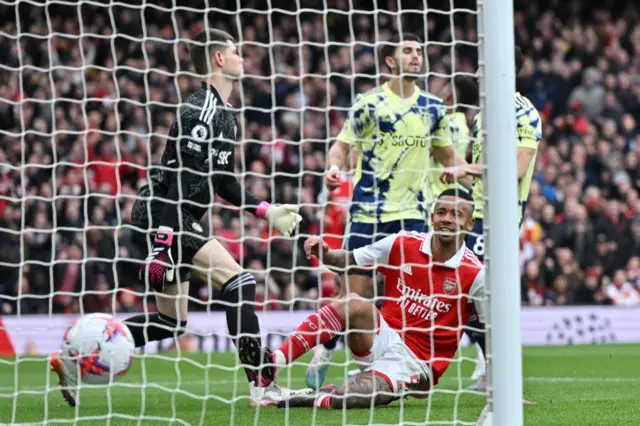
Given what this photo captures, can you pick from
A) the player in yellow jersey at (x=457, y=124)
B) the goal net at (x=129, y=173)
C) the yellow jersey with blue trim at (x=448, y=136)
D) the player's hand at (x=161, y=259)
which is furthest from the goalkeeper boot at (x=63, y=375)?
the goal net at (x=129, y=173)

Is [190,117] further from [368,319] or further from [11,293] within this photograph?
[11,293]

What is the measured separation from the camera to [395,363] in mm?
6277

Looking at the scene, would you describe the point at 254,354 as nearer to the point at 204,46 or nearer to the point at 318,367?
the point at 318,367

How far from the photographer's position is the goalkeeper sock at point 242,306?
6.53m

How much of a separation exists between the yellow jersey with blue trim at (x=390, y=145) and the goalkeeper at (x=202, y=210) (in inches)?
40.7

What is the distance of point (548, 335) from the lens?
14.6m

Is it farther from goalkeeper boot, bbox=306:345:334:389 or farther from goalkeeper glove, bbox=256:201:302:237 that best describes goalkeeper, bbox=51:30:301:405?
goalkeeper boot, bbox=306:345:334:389

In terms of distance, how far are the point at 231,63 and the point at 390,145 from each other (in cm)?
138

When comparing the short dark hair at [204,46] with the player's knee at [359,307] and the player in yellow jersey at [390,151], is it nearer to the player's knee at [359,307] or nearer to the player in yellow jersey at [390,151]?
the player in yellow jersey at [390,151]

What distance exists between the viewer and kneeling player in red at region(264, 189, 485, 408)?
623 centimetres

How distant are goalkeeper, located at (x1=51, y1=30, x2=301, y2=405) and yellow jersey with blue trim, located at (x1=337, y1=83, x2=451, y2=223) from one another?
1034 millimetres

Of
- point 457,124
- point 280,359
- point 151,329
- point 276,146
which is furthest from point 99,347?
point 276,146

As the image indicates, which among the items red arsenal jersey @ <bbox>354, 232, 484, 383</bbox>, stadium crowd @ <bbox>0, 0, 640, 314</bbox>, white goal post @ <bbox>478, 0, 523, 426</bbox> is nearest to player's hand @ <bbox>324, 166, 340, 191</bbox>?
red arsenal jersey @ <bbox>354, 232, 484, 383</bbox>

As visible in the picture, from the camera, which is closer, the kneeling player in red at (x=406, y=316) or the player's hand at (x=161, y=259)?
the kneeling player in red at (x=406, y=316)
